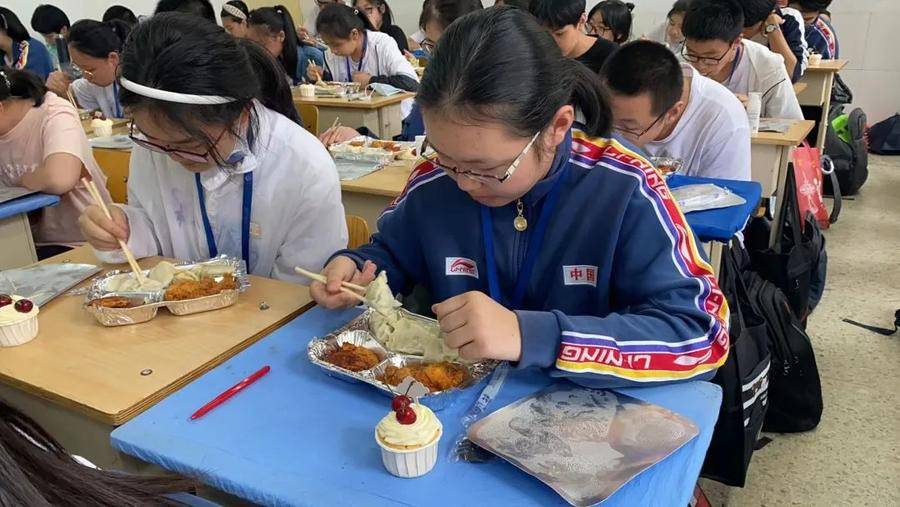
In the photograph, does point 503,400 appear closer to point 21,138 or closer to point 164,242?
point 164,242

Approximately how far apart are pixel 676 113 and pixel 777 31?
2.36 meters

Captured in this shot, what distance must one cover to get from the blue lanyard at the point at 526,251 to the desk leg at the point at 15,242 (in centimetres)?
191

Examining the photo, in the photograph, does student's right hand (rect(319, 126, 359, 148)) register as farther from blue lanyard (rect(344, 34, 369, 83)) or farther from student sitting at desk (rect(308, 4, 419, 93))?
blue lanyard (rect(344, 34, 369, 83))

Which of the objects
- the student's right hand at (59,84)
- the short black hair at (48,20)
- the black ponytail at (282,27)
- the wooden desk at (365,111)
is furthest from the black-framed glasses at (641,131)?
the short black hair at (48,20)

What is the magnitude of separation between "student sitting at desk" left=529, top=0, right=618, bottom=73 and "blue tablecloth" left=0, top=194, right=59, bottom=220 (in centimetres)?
213

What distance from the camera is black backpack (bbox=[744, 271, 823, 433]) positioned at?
2.04 metres

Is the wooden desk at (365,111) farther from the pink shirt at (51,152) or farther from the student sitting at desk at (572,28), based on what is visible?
the pink shirt at (51,152)

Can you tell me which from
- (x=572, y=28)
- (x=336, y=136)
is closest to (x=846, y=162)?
(x=572, y=28)

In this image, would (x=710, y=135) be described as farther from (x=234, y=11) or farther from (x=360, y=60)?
(x=234, y=11)

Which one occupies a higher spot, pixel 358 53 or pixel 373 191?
pixel 358 53

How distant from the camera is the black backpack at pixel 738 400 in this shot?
1713mm

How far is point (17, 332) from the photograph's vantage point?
125 cm

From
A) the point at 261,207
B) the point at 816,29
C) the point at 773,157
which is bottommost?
the point at 773,157

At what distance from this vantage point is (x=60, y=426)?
115 centimetres
